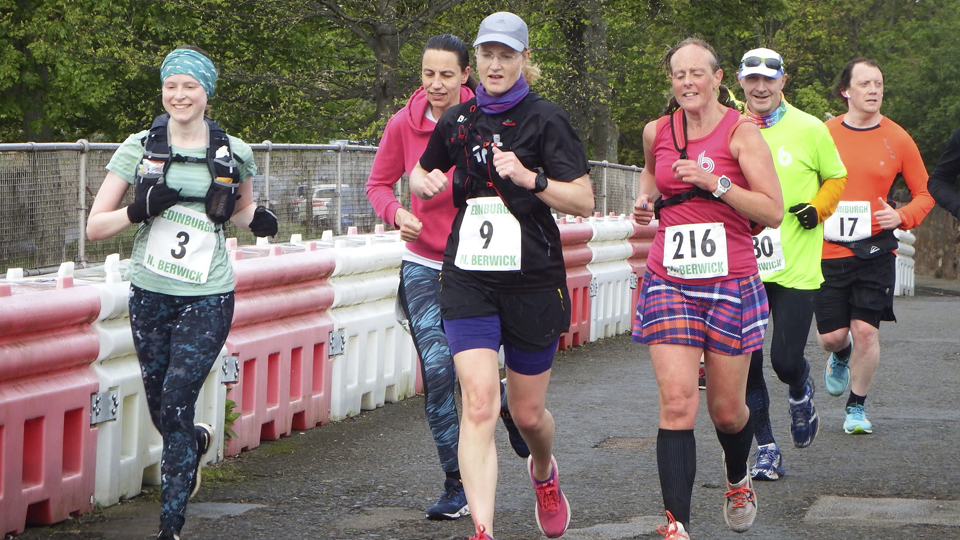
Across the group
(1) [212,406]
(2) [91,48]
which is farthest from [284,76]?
(1) [212,406]

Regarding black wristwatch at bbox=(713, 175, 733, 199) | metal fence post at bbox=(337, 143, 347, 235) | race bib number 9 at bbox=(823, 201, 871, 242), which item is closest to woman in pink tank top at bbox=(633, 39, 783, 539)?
black wristwatch at bbox=(713, 175, 733, 199)

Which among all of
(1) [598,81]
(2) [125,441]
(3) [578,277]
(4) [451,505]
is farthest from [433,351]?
(1) [598,81]

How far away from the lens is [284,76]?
31156 millimetres

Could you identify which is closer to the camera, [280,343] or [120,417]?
[120,417]

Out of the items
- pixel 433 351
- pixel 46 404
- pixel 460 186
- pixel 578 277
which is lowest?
pixel 578 277

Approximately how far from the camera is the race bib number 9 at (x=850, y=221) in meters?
8.84

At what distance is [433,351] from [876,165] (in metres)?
3.56

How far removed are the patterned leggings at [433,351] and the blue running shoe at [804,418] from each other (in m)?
2.19

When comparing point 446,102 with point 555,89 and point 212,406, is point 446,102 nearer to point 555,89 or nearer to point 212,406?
point 212,406

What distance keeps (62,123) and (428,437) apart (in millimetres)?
31415

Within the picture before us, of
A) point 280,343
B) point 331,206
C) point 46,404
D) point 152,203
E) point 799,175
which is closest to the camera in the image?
point 152,203

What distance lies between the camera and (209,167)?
19.4 feet

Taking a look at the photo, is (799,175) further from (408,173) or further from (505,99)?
(505,99)

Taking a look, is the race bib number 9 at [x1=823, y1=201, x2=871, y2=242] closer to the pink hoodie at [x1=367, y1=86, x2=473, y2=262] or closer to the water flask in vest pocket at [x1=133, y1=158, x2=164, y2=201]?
the pink hoodie at [x1=367, y1=86, x2=473, y2=262]
